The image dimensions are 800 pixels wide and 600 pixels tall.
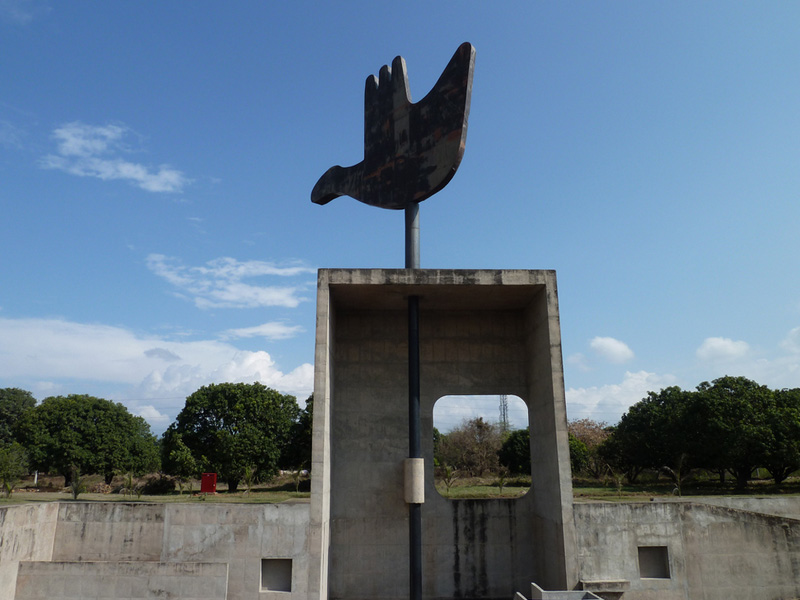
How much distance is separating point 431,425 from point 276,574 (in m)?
5.23

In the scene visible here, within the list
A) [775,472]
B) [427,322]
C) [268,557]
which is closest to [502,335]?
[427,322]

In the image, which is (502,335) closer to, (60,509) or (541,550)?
(541,550)

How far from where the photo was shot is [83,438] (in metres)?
40.1

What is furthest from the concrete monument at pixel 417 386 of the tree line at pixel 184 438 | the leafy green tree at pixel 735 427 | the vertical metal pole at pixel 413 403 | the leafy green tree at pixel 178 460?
the leafy green tree at pixel 178 460

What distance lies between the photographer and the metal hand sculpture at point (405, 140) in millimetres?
12984

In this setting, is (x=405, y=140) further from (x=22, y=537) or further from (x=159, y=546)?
(x=22, y=537)

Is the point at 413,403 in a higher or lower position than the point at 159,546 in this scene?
higher

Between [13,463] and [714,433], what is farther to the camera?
[13,463]

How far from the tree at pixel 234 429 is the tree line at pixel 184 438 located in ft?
0.21

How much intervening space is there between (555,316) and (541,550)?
5962mm

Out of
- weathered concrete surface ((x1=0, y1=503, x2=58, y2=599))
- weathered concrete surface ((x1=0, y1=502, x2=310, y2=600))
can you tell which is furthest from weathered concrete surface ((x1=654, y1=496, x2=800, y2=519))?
weathered concrete surface ((x1=0, y1=503, x2=58, y2=599))

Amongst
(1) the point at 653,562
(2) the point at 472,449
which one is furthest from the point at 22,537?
(2) the point at 472,449

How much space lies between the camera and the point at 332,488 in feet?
48.7

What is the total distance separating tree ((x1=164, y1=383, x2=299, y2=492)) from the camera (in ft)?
118
